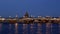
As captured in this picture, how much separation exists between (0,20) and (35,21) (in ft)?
37.7

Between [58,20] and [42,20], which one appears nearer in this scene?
[42,20]

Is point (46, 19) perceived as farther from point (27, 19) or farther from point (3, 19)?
point (3, 19)

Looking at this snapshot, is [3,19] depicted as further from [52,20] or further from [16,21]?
[52,20]

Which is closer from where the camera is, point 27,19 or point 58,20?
point 27,19

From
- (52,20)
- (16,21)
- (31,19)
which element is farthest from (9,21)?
(52,20)

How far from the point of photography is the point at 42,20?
3044 inches

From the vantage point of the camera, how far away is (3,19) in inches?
3359

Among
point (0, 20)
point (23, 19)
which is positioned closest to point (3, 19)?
point (0, 20)

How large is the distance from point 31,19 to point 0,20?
33.2 ft

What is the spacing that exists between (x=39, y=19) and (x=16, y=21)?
7274 mm

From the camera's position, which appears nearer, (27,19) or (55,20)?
(27,19)

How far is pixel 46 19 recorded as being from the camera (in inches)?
3083

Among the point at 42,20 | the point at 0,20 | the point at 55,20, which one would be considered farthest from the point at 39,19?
the point at 0,20

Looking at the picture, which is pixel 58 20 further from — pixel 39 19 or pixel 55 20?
pixel 39 19
